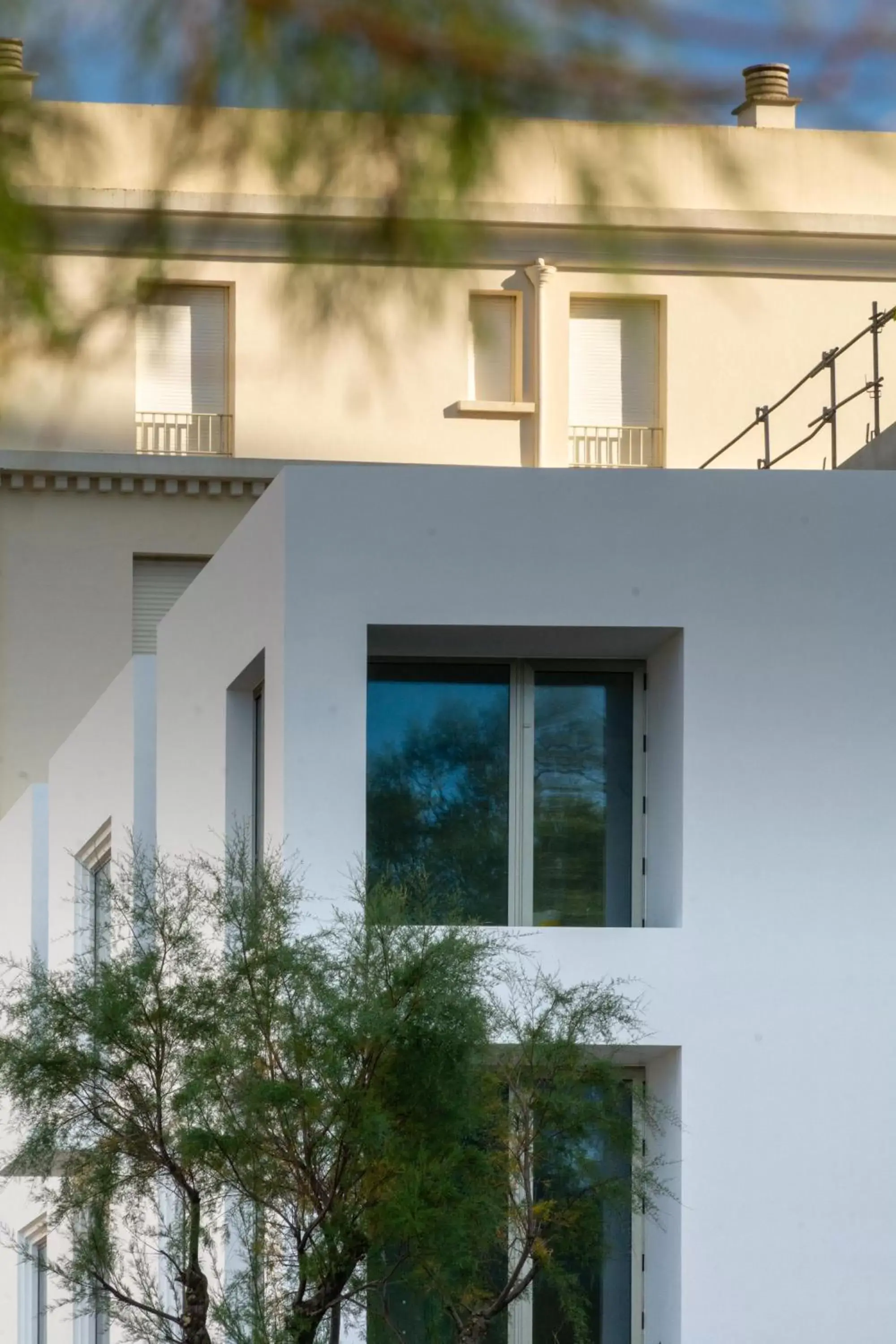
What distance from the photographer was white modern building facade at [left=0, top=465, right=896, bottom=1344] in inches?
423

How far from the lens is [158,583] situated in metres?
22.9

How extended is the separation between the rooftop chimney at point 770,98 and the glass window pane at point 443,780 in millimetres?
8677

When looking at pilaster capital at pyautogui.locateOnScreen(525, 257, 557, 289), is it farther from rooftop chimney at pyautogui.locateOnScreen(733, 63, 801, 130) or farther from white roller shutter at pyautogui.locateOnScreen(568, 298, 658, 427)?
rooftop chimney at pyautogui.locateOnScreen(733, 63, 801, 130)

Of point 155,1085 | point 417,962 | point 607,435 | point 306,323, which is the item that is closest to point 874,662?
point 417,962

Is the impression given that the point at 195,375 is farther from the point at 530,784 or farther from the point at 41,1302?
the point at 530,784

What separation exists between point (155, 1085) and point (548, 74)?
7.59 metres

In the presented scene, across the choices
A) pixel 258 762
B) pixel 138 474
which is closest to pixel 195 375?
pixel 138 474

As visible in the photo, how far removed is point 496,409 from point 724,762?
11.7m

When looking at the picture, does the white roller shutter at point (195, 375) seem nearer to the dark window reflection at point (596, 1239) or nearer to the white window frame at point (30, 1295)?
the dark window reflection at point (596, 1239)

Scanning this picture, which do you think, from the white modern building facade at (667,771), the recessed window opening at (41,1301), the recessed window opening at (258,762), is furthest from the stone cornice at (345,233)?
the recessed window opening at (41,1301)

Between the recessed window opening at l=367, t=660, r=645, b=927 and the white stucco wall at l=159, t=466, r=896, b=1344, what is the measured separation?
0.39 m

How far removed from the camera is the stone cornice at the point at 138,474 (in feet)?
73.3

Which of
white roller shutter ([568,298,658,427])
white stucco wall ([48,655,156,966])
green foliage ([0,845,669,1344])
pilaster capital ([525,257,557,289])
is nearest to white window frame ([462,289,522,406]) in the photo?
pilaster capital ([525,257,557,289])

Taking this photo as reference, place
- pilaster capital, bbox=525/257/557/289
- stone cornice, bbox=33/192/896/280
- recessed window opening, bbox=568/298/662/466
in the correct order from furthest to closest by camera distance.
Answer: recessed window opening, bbox=568/298/662/466
pilaster capital, bbox=525/257/557/289
stone cornice, bbox=33/192/896/280
